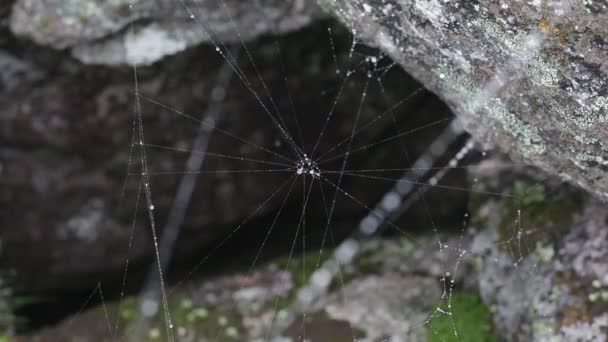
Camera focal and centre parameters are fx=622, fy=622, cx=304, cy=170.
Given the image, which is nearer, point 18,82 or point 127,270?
point 18,82

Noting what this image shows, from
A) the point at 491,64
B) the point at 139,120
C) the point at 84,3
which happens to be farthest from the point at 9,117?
the point at 491,64

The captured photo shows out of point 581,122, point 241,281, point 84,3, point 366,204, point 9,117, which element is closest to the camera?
point 581,122

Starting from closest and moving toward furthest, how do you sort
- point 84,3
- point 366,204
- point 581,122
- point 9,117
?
point 581,122, point 84,3, point 9,117, point 366,204

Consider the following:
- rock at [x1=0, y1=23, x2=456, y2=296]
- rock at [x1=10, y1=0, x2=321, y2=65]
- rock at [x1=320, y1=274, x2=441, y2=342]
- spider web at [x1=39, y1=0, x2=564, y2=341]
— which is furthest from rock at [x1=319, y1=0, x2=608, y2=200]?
rock at [x1=0, y1=23, x2=456, y2=296]

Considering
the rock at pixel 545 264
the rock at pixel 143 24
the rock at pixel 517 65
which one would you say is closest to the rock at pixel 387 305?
the rock at pixel 545 264

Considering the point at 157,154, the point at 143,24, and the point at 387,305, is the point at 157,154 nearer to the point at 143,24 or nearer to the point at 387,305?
the point at 143,24

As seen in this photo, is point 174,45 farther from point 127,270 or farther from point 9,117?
point 127,270
